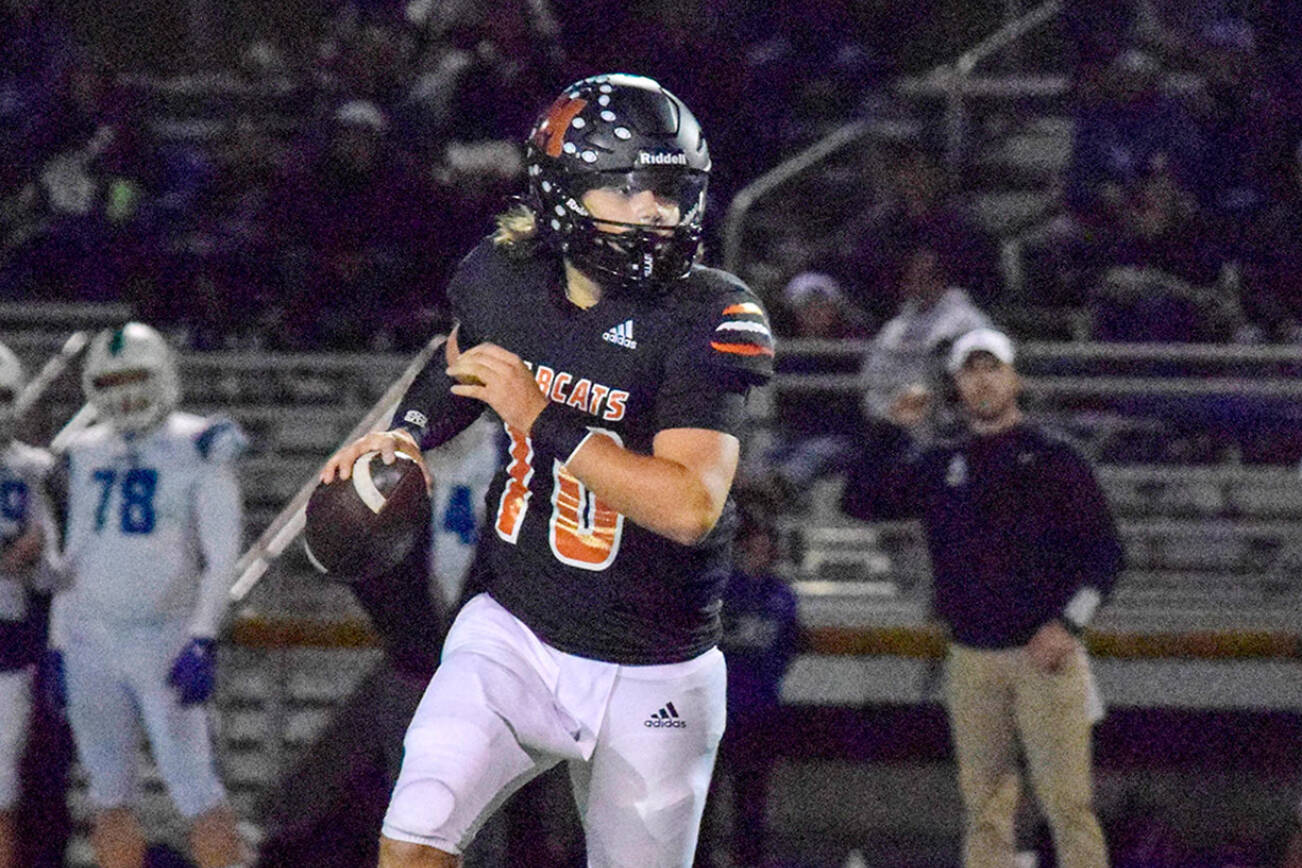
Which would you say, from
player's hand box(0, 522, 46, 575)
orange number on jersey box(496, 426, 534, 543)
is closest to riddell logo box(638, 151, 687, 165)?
orange number on jersey box(496, 426, 534, 543)

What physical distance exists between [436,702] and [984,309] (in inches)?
229

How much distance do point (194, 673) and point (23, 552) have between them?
2.43 ft

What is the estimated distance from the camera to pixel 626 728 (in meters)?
4.04

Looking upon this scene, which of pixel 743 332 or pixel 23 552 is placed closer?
pixel 743 332

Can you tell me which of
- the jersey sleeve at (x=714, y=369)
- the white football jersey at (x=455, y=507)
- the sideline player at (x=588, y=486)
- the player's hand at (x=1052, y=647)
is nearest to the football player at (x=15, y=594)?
the white football jersey at (x=455, y=507)

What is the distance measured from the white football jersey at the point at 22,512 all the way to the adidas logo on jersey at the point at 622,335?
3.65m

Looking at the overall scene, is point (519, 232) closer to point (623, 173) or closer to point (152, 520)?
point (623, 173)

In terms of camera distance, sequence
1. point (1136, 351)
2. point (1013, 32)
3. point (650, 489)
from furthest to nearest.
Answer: point (1013, 32), point (1136, 351), point (650, 489)

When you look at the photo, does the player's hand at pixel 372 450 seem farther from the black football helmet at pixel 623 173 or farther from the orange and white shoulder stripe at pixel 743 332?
the orange and white shoulder stripe at pixel 743 332

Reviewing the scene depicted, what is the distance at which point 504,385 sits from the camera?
3838mm

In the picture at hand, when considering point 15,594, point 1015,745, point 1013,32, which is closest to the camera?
point 1015,745

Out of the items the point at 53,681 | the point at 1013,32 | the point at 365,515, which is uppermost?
the point at 1013,32

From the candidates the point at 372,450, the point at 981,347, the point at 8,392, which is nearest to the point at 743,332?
the point at 372,450

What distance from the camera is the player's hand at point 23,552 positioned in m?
7.09
